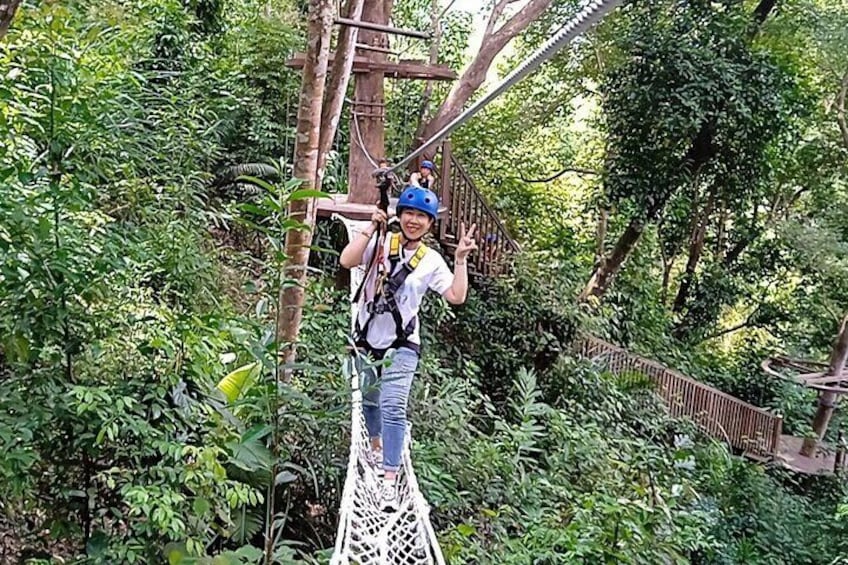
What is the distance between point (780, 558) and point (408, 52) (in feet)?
22.9

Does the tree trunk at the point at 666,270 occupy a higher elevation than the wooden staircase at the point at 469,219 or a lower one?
lower

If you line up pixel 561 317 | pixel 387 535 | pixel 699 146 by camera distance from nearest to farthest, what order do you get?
1. pixel 387 535
2. pixel 561 317
3. pixel 699 146

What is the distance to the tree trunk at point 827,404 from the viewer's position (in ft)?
23.9

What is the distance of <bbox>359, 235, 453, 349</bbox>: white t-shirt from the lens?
7.71 feet

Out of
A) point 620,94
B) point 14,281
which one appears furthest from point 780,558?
point 14,281

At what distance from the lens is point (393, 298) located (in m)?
2.34

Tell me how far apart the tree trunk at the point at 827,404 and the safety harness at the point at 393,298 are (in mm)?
6339

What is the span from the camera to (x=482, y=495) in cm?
334

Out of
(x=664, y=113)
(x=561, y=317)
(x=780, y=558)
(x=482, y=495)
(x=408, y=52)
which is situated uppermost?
(x=408, y=52)

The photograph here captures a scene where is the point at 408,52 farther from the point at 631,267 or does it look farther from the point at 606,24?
the point at 631,267

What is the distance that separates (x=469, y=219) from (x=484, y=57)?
1.60 meters

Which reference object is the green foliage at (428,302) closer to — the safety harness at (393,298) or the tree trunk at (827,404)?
the safety harness at (393,298)

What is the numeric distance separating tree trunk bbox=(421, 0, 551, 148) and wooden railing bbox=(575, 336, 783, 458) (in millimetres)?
2797

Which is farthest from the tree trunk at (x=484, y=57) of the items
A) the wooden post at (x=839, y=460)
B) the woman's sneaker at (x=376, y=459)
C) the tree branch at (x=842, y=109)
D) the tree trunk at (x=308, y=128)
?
the wooden post at (x=839, y=460)
